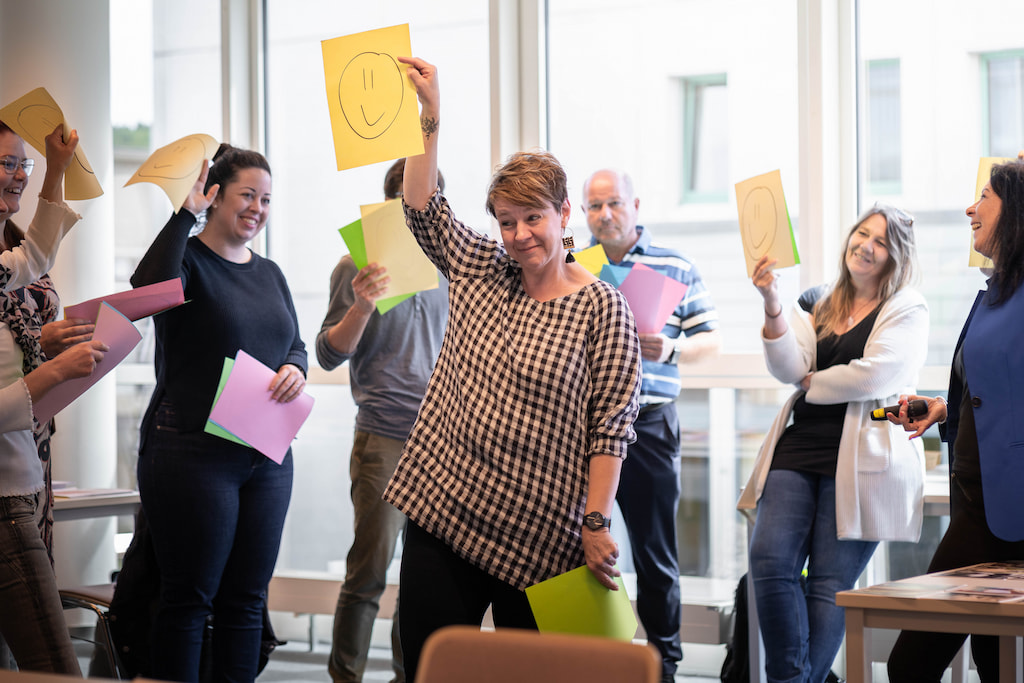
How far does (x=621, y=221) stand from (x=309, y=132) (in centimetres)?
194

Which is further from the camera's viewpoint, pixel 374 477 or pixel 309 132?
pixel 309 132

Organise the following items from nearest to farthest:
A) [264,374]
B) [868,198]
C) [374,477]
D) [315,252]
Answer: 1. [264,374]
2. [374,477]
3. [868,198]
4. [315,252]

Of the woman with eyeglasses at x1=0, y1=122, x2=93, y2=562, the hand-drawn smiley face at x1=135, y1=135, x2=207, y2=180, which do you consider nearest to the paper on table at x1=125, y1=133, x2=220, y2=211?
the hand-drawn smiley face at x1=135, y1=135, x2=207, y2=180

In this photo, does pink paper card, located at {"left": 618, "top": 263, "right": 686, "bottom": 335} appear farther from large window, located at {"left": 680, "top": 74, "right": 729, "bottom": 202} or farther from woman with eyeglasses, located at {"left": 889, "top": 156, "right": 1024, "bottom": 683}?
large window, located at {"left": 680, "top": 74, "right": 729, "bottom": 202}

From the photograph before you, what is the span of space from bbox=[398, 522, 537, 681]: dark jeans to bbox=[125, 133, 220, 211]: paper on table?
1.23 m

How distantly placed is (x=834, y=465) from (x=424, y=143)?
5.40 feet

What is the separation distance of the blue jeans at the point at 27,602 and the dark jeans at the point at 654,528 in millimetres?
1722

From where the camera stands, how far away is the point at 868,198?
3824 millimetres

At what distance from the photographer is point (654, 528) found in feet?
10.7

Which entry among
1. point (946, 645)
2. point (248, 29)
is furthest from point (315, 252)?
point (946, 645)

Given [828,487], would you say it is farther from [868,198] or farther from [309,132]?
[309,132]

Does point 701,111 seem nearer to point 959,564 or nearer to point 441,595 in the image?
point 959,564

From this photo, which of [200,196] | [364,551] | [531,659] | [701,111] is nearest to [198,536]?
[364,551]

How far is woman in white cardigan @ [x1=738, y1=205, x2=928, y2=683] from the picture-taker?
2938mm
